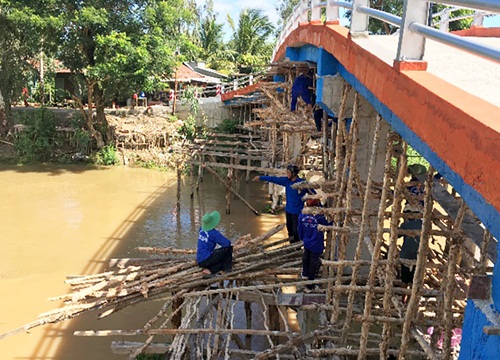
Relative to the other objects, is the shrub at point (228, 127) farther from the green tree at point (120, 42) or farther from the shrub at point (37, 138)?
the shrub at point (37, 138)

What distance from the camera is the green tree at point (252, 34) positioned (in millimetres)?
30203

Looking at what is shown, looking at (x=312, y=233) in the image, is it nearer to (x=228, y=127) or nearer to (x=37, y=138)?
(x=228, y=127)

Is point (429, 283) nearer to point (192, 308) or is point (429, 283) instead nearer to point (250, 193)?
point (192, 308)

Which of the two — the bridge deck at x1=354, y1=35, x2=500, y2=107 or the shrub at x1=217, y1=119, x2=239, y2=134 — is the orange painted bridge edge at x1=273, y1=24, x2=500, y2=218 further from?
the shrub at x1=217, y1=119, x2=239, y2=134

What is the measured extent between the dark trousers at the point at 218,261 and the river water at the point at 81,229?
2.45 meters

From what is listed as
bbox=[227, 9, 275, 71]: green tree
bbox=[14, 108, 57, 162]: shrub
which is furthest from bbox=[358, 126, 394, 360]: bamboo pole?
bbox=[227, 9, 275, 71]: green tree

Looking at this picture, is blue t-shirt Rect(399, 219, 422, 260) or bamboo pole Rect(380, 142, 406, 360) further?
blue t-shirt Rect(399, 219, 422, 260)

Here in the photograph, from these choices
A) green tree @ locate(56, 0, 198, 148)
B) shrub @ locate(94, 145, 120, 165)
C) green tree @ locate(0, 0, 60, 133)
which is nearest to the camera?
green tree @ locate(0, 0, 60, 133)

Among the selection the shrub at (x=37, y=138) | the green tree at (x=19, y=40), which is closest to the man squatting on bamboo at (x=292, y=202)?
the green tree at (x=19, y=40)

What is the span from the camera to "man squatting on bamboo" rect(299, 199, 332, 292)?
20.1ft

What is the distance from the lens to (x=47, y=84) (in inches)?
1126

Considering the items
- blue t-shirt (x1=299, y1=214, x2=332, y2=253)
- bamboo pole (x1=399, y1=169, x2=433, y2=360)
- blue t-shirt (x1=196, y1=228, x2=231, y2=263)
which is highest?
bamboo pole (x1=399, y1=169, x2=433, y2=360)

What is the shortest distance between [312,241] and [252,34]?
88.1 feet

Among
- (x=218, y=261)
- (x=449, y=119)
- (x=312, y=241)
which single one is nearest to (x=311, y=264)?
(x=312, y=241)
